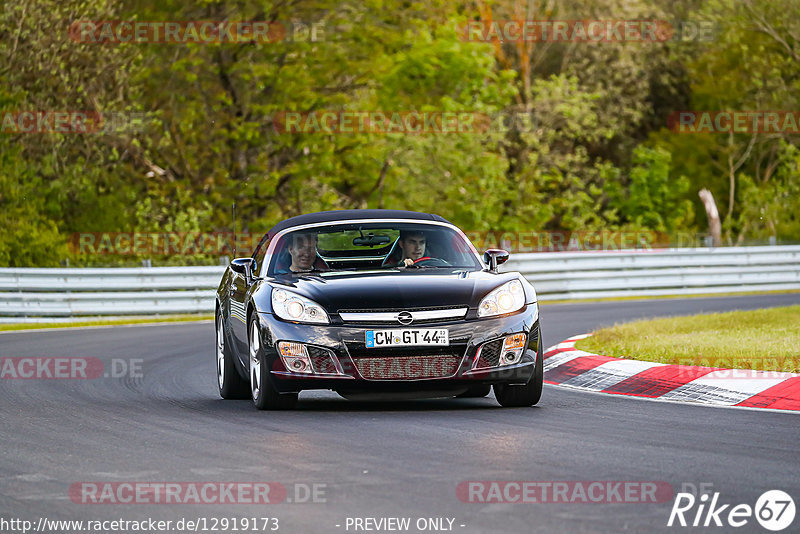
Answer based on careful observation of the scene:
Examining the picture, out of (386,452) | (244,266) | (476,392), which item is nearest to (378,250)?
(244,266)

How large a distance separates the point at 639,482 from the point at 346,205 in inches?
1295

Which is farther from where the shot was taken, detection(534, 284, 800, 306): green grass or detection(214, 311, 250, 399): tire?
detection(534, 284, 800, 306): green grass

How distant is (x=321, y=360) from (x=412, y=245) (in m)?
1.74

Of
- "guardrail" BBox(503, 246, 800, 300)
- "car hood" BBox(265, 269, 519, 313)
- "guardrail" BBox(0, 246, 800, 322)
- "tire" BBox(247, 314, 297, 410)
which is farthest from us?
"guardrail" BBox(503, 246, 800, 300)

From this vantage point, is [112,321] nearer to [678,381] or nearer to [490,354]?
[678,381]

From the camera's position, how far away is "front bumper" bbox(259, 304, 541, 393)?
31.4 ft

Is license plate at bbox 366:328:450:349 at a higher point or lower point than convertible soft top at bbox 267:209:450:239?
lower

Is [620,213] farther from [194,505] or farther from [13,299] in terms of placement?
[194,505]

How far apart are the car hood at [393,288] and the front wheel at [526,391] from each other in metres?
0.62

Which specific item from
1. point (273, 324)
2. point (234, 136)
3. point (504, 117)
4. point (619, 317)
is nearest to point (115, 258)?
point (234, 136)

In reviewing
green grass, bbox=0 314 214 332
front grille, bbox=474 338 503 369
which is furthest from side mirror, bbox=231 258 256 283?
green grass, bbox=0 314 214 332

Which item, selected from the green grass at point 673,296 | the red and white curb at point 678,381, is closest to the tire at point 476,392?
the red and white curb at point 678,381

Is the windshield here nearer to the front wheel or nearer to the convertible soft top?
the convertible soft top

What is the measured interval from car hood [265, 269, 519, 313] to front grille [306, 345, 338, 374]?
285 mm
